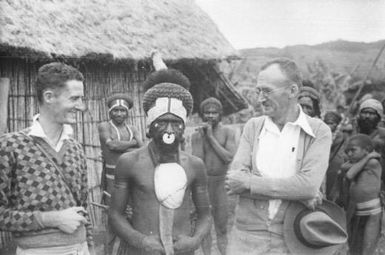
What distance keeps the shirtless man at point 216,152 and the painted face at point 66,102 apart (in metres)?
3.31

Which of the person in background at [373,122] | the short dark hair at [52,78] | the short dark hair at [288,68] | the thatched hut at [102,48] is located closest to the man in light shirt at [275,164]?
the short dark hair at [288,68]

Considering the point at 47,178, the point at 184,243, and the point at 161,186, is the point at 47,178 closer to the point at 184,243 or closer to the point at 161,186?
the point at 161,186

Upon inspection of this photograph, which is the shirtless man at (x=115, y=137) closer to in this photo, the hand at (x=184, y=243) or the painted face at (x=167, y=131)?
the painted face at (x=167, y=131)

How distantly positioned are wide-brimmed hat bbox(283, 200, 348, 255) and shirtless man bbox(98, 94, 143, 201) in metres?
3.17

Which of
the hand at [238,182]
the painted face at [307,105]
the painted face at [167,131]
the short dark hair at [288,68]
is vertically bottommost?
the hand at [238,182]

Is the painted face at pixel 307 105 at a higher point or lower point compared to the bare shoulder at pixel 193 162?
higher

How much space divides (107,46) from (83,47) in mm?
456

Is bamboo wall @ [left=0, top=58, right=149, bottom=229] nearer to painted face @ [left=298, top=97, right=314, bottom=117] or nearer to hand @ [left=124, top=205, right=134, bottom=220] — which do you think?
painted face @ [left=298, top=97, right=314, bottom=117]

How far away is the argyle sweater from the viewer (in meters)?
2.31

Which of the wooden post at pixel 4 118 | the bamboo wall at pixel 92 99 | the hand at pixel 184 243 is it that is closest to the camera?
the hand at pixel 184 243

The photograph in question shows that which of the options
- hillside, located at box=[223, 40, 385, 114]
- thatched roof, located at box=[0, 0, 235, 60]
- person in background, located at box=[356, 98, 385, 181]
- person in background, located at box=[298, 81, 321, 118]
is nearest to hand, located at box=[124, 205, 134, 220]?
person in background, located at box=[298, 81, 321, 118]

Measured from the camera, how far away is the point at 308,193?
2.65 metres

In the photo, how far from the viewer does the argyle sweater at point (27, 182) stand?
231cm

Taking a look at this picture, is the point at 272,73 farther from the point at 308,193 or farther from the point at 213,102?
the point at 213,102
